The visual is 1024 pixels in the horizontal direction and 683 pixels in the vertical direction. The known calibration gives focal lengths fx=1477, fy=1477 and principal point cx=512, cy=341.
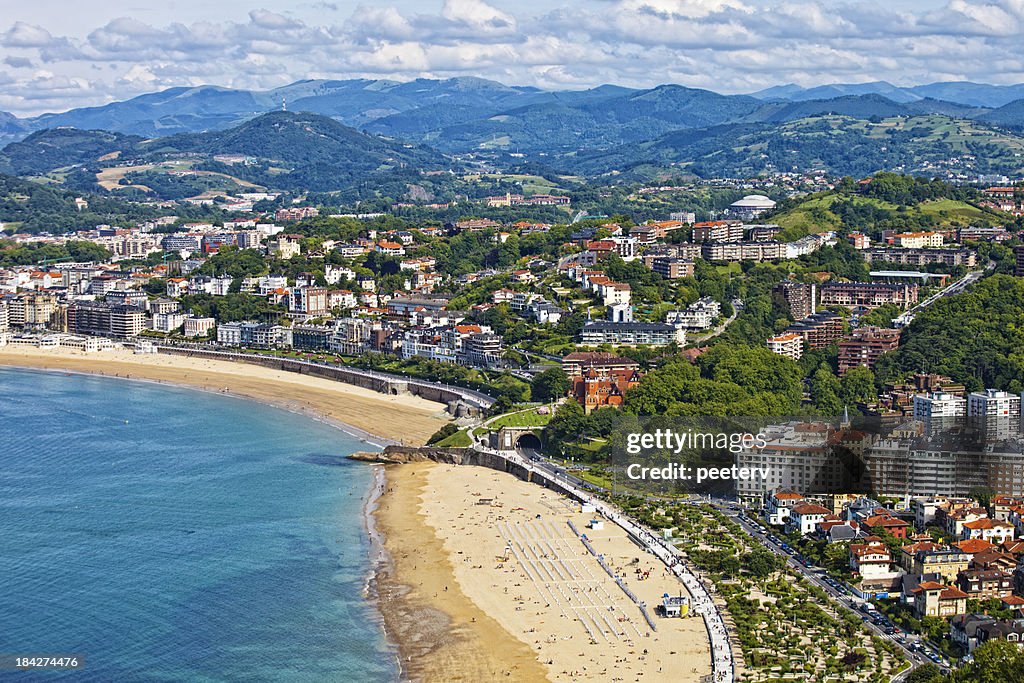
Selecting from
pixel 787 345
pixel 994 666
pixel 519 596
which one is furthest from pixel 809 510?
pixel 787 345

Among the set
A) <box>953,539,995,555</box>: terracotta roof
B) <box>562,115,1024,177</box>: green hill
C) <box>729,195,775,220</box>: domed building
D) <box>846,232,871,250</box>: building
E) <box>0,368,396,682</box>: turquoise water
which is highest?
<box>562,115,1024,177</box>: green hill

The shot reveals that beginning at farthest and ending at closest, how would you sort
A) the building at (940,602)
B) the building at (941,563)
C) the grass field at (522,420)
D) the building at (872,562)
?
the grass field at (522,420) → the building at (872,562) → the building at (941,563) → the building at (940,602)

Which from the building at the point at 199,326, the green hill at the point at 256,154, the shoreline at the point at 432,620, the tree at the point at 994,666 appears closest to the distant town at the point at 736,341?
the building at the point at 199,326

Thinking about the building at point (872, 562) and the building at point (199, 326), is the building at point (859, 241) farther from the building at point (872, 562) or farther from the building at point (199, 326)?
the building at point (872, 562)

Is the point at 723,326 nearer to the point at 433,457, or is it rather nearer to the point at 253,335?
the point at 433,457

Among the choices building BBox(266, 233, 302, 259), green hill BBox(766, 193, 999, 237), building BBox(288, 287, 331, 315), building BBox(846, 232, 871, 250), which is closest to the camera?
building BBox(846, 232, 871, 250)

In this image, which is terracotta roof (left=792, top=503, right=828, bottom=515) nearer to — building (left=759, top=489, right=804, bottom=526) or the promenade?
building (left=759, top=489, right=804, bottom=526)

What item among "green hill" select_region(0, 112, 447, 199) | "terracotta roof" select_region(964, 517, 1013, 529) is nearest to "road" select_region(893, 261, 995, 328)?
"terracotta roof" select_region(964, 517, 1013, 529)

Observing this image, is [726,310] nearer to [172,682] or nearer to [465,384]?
[465,384]
